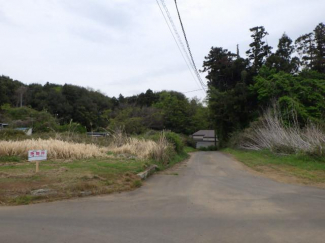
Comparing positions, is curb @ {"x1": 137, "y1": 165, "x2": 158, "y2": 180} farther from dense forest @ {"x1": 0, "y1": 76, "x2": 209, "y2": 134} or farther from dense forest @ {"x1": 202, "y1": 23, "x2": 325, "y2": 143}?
dense forest @ {"x1": 0, "y1": 76, "x2": 209, "y2": 134}

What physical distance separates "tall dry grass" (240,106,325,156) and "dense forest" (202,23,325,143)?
15.0 feet

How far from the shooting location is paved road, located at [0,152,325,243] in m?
5.16

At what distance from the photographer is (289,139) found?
2014cm

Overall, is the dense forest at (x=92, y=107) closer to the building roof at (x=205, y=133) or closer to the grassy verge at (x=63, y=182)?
the building roof at (x=205, y=133)

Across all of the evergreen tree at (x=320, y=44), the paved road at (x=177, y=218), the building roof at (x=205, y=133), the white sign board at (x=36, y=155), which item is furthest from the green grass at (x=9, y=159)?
the building roof at (x=205, y=133)

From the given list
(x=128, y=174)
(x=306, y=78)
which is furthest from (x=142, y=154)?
(x=306, y=78)

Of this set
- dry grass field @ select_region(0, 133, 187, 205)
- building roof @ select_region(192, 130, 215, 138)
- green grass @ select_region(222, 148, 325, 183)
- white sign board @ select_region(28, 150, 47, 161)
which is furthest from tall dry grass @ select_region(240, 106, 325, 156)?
building roof @ select_region(192, 130, 215, 138)

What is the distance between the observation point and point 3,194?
781cm

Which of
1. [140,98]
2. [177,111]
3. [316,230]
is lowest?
[316,230]

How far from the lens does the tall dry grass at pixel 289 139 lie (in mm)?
17061

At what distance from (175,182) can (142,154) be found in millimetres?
5714

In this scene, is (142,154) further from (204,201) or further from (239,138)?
(239,138)

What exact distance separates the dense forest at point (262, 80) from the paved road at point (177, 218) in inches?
926

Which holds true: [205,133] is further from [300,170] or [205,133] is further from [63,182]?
[63,182]
